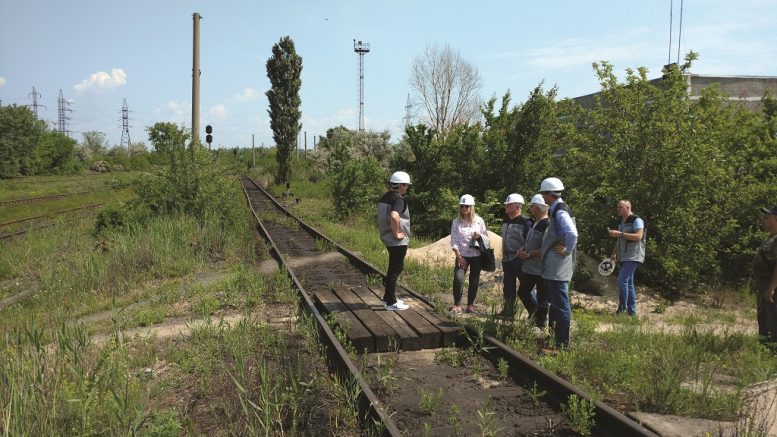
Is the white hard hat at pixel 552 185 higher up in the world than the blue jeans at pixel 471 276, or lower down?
higher up

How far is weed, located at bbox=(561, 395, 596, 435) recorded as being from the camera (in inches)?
150

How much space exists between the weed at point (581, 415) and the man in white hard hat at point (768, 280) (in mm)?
2935

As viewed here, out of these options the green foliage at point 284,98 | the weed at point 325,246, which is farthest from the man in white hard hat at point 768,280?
the green foliage at point 284,98

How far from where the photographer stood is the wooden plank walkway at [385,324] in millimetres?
5629

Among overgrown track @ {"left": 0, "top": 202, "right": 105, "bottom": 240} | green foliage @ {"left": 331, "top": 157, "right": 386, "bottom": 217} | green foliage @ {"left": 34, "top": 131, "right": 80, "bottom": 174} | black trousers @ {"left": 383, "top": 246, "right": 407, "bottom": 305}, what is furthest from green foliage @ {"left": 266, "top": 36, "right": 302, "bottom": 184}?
black trousers @ {"left": 383, "top": 246, "right": 407, "bottom": 305}

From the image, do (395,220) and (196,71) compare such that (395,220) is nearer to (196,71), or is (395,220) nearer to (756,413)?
(756,413)

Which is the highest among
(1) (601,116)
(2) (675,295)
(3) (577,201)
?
(1) (601,116)

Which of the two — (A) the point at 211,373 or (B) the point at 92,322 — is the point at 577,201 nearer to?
(A) the point at 211,373

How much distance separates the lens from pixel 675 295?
948cm

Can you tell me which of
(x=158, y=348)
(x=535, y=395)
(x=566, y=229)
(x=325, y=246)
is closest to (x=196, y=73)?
(x=325, y=246)

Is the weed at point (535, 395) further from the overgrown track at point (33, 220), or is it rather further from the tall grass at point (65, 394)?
the overgrown track at point (33, 220)

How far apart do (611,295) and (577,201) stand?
1.83m

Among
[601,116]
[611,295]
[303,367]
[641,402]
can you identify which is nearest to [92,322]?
[303,367]

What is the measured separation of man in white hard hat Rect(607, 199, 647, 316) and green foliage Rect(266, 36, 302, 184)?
32.5 m
